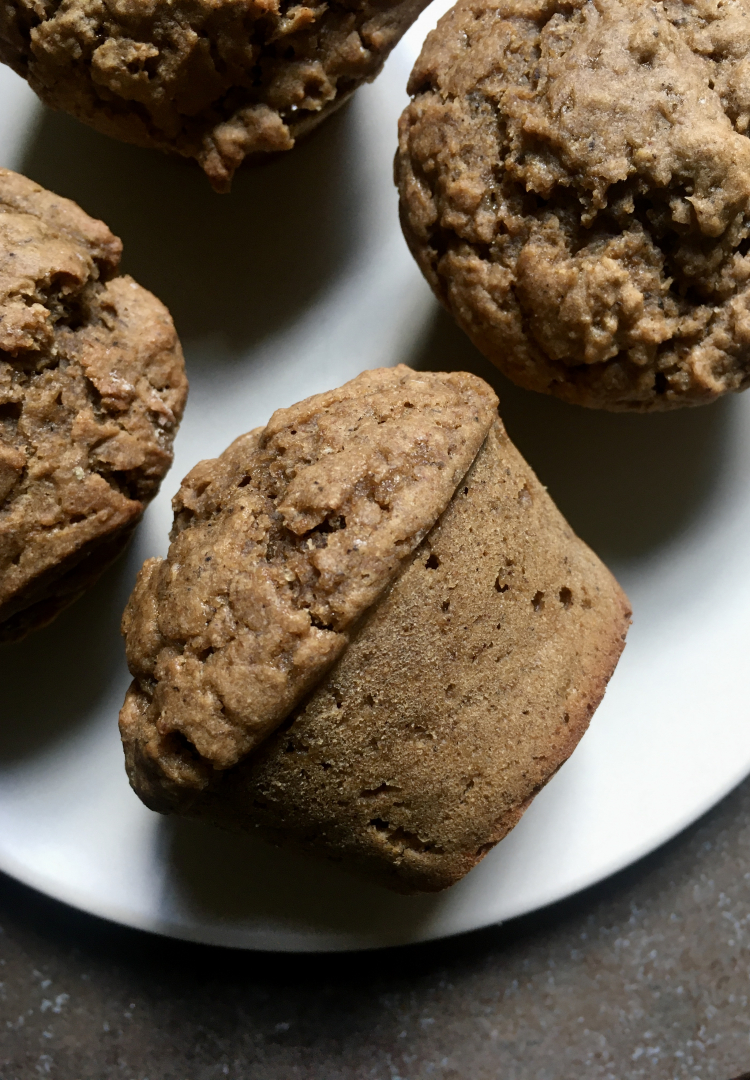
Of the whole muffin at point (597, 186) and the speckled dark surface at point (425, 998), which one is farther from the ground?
the whole muffin at point (597, 186)

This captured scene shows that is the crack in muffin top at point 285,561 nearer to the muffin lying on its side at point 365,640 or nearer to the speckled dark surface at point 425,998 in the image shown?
the muffin lying on its side at point 365,640

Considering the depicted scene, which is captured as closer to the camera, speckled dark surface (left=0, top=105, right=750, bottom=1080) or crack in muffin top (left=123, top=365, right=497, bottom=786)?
crack in muffin top (left=123, top=365, right=497, bottom=786)

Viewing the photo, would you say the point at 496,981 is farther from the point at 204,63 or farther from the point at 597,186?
the point at 204,63

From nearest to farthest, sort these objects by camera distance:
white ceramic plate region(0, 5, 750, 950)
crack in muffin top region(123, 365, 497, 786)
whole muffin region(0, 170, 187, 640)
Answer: crack in muffin top region(123, 365, 497, 786), whole muffin region(0, 170, 187, 640), white ceramic plate region(0, 5, 750, 950)

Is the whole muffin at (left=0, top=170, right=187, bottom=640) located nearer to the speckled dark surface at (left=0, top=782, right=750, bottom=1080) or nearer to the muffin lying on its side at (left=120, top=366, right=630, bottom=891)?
the muffin lying on its side at (left=120, top=366, right=630, bottom=891)

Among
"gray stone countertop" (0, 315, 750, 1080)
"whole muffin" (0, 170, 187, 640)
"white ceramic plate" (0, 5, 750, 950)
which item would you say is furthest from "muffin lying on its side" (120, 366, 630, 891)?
"gray stone countertop" (0, 315, 750, 1080)

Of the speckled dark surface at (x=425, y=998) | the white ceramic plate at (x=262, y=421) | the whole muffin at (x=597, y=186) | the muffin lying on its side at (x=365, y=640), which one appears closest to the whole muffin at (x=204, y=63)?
the whole muffin at (x=597, y=186)

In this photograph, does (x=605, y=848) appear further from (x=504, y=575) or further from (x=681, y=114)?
(x=681, y=114)

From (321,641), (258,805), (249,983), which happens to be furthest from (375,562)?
(249,983)
